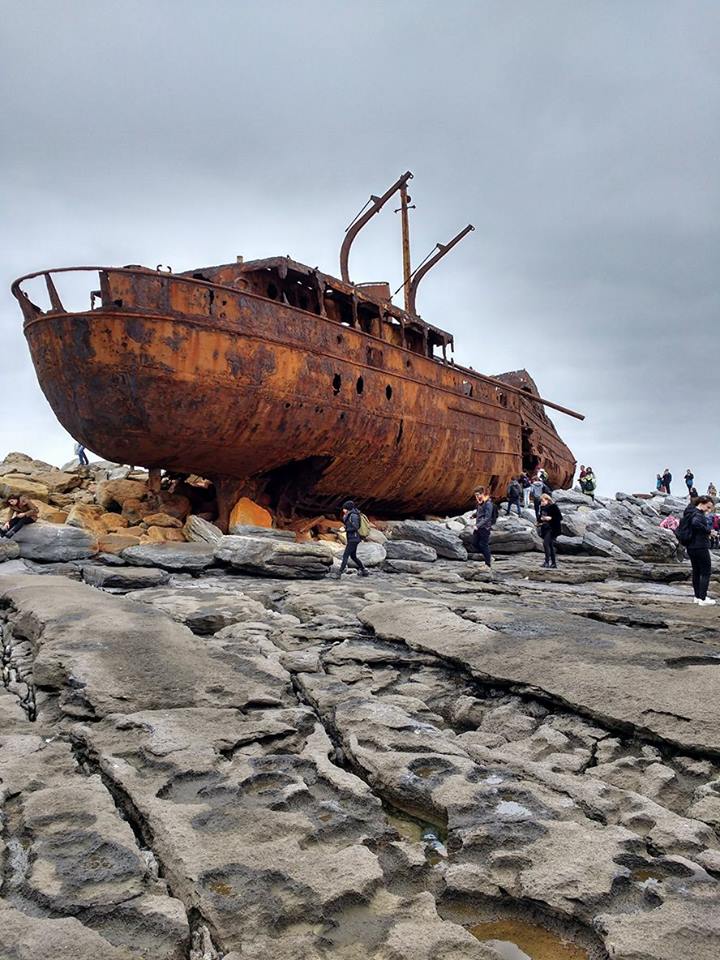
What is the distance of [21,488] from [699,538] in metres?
10.8

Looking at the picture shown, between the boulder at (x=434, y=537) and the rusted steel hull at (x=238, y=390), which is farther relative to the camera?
the boulder at (x=434, y=537)

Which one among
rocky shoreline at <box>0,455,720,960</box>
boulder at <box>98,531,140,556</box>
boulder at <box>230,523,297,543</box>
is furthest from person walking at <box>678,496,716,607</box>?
boulder at <box>98,531,140,556</box>

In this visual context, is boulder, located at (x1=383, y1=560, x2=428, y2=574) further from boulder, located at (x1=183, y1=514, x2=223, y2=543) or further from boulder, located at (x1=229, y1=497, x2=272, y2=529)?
boulder, located at (x1=183, y1=514, x2=223, y2=543)

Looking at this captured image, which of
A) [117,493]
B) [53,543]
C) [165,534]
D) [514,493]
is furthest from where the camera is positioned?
[514,493]

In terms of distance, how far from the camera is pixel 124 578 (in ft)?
22.4

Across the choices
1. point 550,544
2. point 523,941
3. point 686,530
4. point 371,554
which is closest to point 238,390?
point 371,554

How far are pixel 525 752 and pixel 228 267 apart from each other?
380 inches

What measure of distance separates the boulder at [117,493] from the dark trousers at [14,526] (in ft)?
6.43

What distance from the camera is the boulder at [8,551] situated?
26.6 feet

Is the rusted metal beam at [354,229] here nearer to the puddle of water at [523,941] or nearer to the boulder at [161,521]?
Answer: the boulder at [161,521]

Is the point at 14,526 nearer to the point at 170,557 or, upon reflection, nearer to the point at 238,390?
Answer: the point at 170,557

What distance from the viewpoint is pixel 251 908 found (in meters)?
1.48

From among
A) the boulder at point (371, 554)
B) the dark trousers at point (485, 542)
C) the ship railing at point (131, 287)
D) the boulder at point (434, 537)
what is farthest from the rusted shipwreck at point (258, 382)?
the dark trousers at point (485, 542)

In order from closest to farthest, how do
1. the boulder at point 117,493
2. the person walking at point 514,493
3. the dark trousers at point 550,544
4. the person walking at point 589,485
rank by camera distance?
A: the dark trousers at point 550,544 < the boulder at point 117,493 < the person walking at point 514,493 < the person walking at point 589,485
